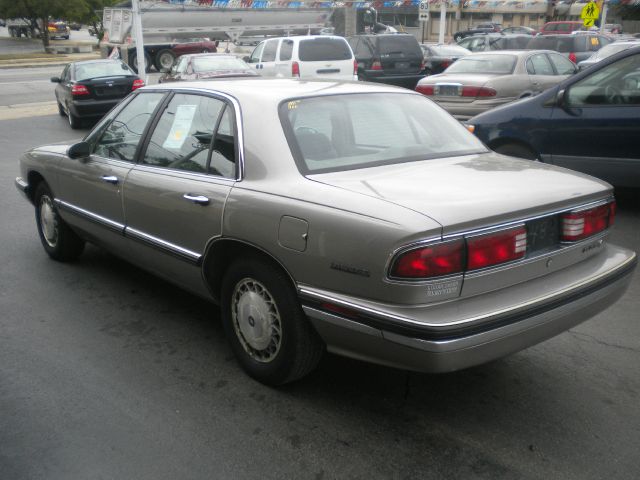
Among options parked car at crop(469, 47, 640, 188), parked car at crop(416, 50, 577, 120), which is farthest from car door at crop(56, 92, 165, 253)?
parked car at crop(416, 50, 577, 120)

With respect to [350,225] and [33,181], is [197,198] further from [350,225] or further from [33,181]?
[33,181]

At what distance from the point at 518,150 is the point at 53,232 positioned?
480 cm

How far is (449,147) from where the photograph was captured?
409cm

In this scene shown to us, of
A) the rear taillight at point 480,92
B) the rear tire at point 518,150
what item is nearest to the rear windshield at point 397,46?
the rear taillight at point 480,92

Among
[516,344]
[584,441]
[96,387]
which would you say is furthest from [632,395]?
[96,387]

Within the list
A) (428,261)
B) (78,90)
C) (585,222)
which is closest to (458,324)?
(428,261)

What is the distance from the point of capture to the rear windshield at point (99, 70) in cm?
1581

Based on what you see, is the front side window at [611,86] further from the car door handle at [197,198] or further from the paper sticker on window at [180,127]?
the car door handle at [197,198]

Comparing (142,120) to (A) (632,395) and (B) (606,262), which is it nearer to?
(B) (606,262)

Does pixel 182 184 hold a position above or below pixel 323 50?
above

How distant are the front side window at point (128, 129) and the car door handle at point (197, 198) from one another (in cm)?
88

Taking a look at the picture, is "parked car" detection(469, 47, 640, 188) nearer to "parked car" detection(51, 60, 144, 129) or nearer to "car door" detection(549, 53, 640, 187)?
"car door" detection(549, 53, 640, 187)

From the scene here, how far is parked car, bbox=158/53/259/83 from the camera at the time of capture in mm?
16344

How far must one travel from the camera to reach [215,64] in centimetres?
1670
